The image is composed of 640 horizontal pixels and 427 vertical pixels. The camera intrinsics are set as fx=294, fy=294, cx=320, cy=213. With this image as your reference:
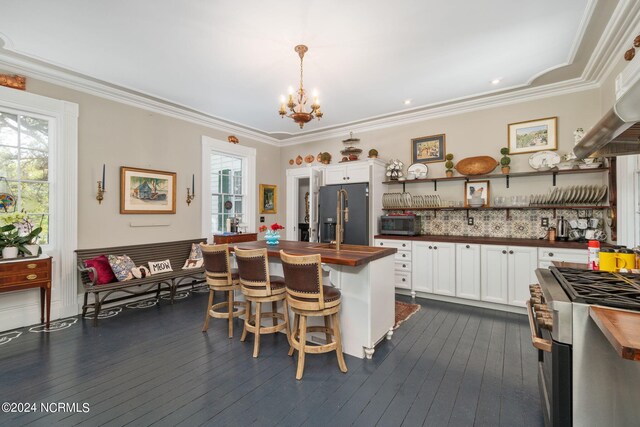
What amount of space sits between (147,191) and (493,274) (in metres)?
4.98

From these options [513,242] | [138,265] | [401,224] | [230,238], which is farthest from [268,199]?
[513,242]

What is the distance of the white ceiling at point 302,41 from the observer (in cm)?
245

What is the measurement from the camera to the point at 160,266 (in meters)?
4.16

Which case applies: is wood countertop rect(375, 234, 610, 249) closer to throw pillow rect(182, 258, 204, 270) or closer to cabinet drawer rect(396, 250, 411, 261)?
cabinet drawer rect(396, 250, 411, 261)

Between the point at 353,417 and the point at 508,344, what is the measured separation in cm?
190

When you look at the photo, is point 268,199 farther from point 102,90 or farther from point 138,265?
point 102,90

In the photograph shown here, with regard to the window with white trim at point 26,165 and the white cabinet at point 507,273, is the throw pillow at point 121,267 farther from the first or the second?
the white cabinet at point 507,273

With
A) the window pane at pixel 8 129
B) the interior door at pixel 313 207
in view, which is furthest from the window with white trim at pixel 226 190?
the window pane at pixel 8 129

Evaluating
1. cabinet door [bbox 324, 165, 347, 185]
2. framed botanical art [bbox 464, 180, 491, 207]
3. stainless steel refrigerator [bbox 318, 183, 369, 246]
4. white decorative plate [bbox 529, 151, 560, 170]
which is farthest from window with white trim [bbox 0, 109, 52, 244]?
white decorative plate [bbox 529, 151, 560, 170]

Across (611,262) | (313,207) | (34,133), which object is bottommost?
(611,262)

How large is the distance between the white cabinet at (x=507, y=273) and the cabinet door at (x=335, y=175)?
249 cm

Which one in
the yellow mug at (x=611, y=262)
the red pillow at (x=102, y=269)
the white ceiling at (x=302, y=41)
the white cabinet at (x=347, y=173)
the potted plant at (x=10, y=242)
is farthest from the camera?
the white cabinet at (x=347, y=173)

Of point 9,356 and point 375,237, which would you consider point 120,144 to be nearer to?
point 9,356

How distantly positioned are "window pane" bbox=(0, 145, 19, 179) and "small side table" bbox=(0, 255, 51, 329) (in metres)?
1.07
